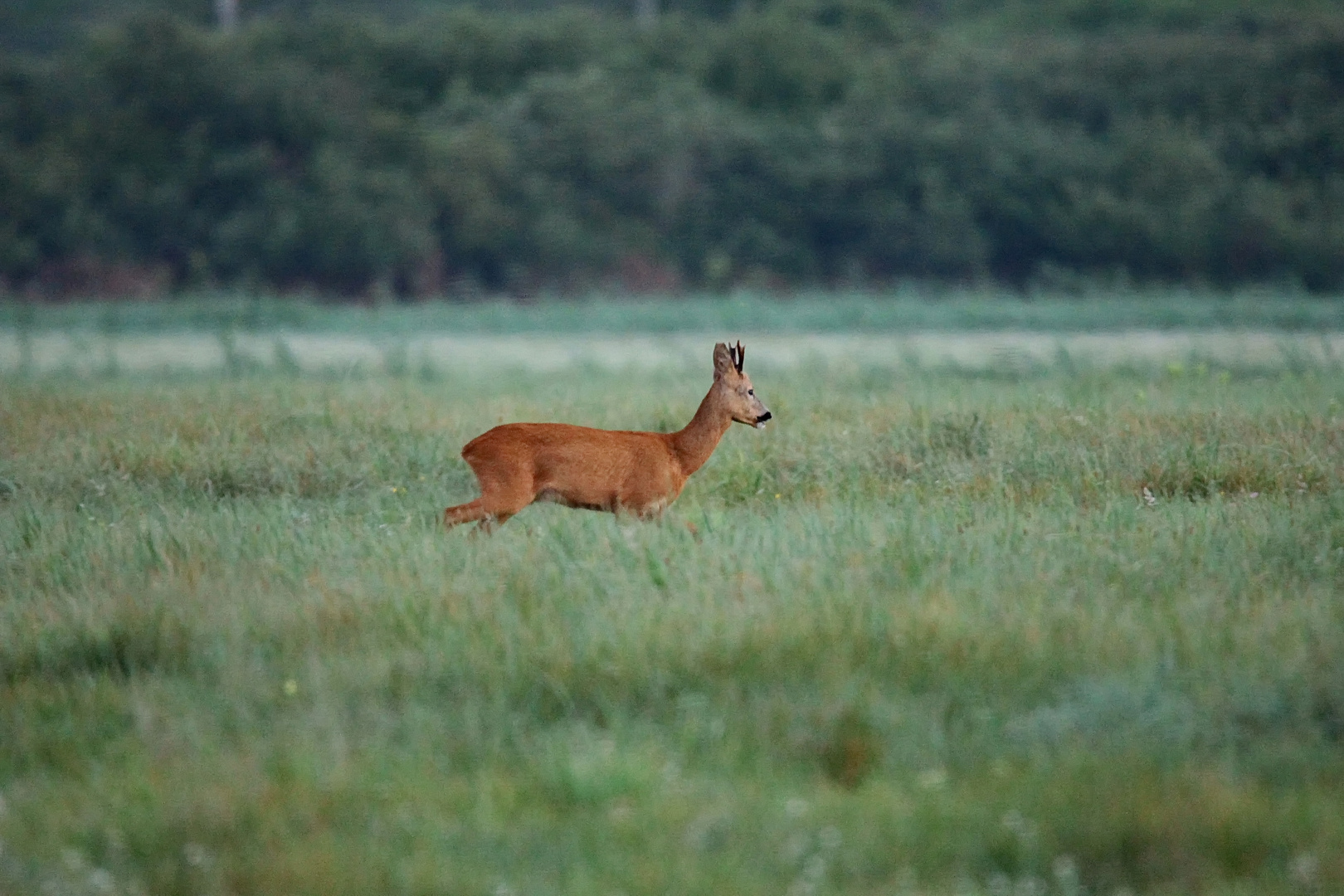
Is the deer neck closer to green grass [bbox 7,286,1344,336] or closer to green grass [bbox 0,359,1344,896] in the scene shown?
green grass [bbox 0,359,1344,896]

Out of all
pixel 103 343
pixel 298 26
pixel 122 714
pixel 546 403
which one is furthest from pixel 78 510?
pixel 298 26

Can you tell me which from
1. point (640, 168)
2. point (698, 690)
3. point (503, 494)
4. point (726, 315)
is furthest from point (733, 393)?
point (640, 168)

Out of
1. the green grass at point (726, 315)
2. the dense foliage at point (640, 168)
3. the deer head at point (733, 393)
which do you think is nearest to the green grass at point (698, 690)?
the deer head at point (733, 393)

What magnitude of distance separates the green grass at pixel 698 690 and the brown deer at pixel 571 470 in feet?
0.71

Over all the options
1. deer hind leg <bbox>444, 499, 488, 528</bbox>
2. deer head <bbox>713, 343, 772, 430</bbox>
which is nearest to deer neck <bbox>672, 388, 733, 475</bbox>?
deer head <bbox>713, 343, 772, 430</bbox>

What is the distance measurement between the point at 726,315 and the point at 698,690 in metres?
27.5

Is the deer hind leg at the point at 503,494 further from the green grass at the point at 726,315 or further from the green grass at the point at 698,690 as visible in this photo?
the green grass at the point at 726,315

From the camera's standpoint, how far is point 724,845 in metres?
4.20

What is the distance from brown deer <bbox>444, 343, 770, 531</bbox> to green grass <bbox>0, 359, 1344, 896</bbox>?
22cm

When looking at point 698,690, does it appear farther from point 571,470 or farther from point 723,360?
point 723,360

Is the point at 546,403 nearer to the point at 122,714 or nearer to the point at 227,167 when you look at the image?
the point at 122,714

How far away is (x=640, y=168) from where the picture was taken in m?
43.6

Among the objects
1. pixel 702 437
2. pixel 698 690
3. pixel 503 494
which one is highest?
pixel 702 437

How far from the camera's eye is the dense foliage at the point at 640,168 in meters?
41.0
